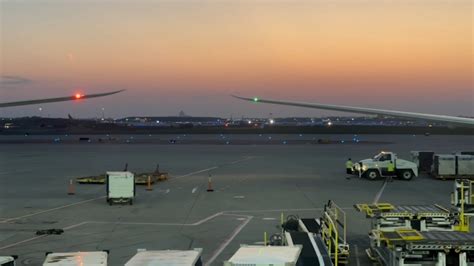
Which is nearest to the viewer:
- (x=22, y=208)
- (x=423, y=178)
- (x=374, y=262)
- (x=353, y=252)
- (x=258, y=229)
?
(x=374, y=262)

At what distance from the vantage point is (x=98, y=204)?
27.2 metres

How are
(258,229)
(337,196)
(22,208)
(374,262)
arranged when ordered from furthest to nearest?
(337,196), (22,208), (258,229), (374,262)

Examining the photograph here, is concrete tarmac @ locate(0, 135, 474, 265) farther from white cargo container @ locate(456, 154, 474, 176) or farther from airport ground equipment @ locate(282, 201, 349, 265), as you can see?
white cargo container @ locate(456, 154, 474, 176)

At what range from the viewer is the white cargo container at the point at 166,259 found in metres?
8.56

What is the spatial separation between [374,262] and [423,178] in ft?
87.5

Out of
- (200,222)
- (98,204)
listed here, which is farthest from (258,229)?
(98,204)

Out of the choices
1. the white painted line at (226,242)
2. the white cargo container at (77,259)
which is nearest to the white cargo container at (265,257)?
the white cargo container at (77,259)

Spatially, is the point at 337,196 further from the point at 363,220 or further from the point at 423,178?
the point at 423,178

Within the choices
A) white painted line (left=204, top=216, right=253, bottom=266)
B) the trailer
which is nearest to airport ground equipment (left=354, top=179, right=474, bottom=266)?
the trailer

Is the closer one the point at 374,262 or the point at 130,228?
the point at 374,262

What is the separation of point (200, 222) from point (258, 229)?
274 cm

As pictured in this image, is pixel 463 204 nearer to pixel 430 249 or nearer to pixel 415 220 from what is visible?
pixel 415 220

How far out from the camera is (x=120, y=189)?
2692 cm

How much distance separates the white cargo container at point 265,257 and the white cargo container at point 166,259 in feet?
2.12
